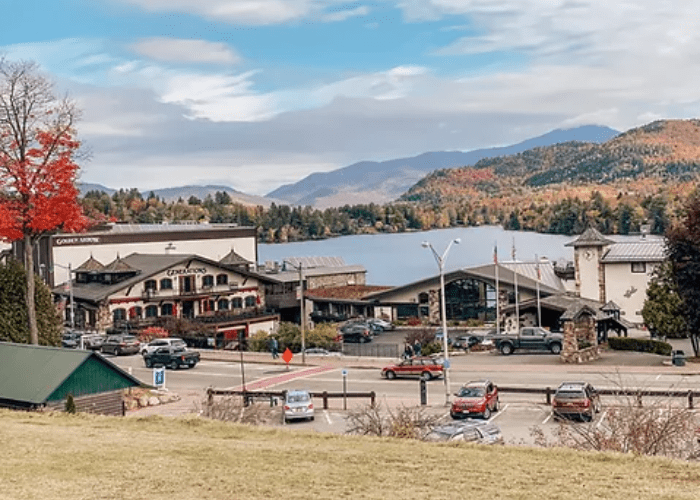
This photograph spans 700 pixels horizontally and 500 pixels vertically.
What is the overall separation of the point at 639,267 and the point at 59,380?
5209 cm

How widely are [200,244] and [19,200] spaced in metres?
56.9

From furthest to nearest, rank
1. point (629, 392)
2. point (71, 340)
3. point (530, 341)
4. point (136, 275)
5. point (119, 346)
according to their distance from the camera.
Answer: point (136, 275)
point (71, 340)
point (119, 346)
point (530, 341)
point (629, 392)

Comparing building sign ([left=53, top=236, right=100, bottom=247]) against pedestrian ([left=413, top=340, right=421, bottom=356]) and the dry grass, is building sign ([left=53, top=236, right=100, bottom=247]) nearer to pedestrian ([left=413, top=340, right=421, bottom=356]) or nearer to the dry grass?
pedestrian ([left=413, top=340, right=421, bottom=356])

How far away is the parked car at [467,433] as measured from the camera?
24.9 m

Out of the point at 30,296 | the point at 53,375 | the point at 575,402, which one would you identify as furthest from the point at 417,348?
the point at 53,375

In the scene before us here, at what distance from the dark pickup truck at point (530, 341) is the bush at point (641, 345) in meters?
3.42

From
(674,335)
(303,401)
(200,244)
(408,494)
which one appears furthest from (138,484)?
(200,244)

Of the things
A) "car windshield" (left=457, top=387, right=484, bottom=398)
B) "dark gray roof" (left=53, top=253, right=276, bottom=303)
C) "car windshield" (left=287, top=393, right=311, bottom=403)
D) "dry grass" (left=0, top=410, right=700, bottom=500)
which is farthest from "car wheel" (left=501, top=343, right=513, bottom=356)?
"dry grass" (left=0, top=410, right=700, bottom=500)

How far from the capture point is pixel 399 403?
39281 mm

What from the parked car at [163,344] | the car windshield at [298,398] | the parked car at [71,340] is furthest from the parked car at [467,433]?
the parked car at [71,340]

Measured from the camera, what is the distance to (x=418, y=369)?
46562 millimetres

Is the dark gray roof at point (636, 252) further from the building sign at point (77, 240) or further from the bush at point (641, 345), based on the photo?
the building sign at point (77, 240)

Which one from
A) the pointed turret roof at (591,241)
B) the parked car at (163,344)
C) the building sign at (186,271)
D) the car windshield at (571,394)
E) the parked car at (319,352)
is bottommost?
the parked car at (319,352)

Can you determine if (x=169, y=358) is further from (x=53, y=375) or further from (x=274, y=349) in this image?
(x=53, y=375)
